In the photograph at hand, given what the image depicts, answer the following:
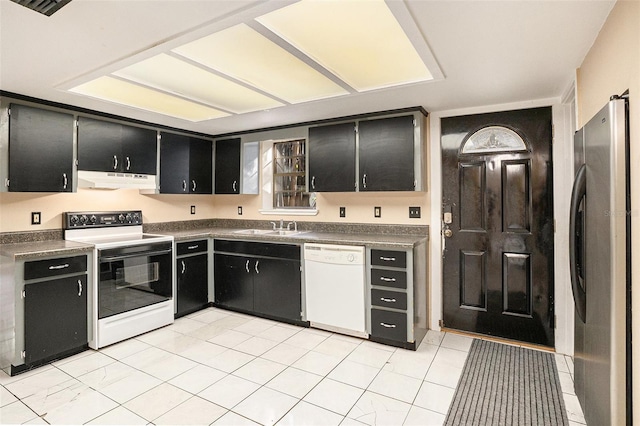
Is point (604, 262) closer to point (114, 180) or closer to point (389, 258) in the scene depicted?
point (389, 258)

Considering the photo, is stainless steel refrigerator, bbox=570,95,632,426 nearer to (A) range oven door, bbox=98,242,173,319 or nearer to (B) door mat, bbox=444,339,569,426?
(B) door mat, bbox=444,339,569,426

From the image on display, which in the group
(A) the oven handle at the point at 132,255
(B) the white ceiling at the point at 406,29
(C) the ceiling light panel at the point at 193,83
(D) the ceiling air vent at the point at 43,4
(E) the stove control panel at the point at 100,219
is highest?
(C) the ceiling light panel at the point at 193,83

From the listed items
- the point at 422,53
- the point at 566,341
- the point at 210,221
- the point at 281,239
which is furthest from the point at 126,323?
the point at 566,341

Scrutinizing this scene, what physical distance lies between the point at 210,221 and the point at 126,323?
2.00m

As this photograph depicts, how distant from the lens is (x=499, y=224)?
3236mm

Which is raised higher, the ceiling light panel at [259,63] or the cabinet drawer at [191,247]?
the ceiling light panel at [259,63]

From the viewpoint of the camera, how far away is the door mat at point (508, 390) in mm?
2081

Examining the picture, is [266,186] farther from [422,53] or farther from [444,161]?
[422,53]

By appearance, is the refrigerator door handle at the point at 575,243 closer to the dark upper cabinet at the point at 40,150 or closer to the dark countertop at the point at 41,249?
the dark countertop at the point at 41,249

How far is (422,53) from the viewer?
6.81ft

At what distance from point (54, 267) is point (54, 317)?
1.34ft

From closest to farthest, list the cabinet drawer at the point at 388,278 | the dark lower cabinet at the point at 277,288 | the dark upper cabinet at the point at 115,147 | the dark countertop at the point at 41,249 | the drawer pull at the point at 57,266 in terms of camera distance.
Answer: the dark countertop at the point at 41,249
the drawer pull at the point at 57,266
the cabinet drawer at the point at 388,278
the dark upper cabinet at the point at 115,147
the dark lower cabinet at the point at 277,288

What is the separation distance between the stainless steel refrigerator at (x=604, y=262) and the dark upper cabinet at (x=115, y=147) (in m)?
3.89

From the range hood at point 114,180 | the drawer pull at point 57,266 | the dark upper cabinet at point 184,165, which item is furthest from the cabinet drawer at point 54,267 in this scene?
the dark upper cabinet at point 184,165
